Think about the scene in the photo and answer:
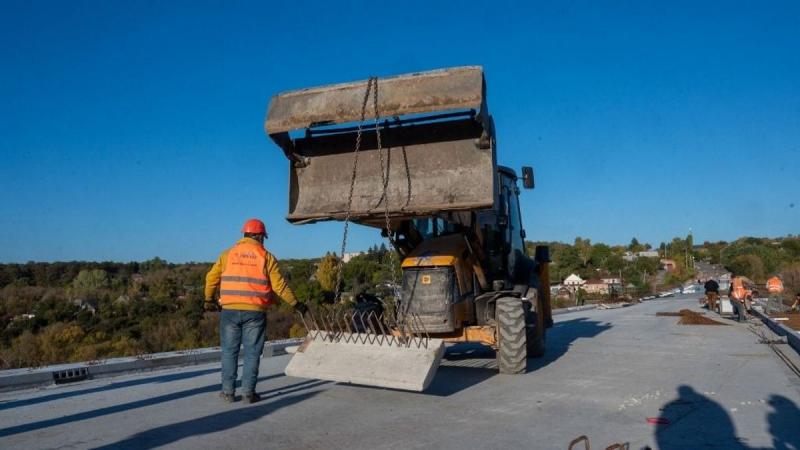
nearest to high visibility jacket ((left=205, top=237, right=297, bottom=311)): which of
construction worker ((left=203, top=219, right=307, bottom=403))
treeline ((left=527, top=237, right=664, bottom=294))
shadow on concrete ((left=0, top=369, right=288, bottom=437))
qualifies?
construction worker ((left=203, top=219, right=307, bottom=403))

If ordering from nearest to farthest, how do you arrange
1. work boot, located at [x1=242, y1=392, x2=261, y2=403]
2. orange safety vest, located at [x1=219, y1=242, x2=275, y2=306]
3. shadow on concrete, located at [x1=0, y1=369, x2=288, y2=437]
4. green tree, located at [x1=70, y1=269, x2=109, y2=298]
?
shadow on concrete, located at [x1=0, y1=369, x2=288, y2=437] < work boot, located at [x1=242, y1=392, x2=261, y2=403] < orange safety vest, located at [x1=219, y1=242, x2=275, y2=306] < green tree, located at [x1=70, y1=269, x2=109, y2=298]

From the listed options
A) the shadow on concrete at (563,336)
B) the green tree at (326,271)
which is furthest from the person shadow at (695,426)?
the green tree at (326,271)

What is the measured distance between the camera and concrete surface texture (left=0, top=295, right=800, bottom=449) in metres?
5.08

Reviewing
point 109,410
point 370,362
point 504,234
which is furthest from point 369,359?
point 504,234

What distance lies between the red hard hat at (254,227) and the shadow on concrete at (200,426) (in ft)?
5.63

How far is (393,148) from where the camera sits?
818 cm

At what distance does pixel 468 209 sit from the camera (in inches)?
291

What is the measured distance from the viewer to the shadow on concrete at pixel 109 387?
680cm

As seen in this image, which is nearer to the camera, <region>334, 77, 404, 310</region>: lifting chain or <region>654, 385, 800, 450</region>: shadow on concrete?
<region>654, 385, 800, 450</region>: shadow on concrete

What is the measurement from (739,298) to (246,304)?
16.2 meters

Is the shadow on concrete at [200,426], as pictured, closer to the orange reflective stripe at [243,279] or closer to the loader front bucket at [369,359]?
the loader front bucket at [369,359]

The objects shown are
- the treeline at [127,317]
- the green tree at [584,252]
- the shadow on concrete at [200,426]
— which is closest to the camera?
the shadow on concrete at [200,426]

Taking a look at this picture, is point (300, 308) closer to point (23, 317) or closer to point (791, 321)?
point (791, 321)

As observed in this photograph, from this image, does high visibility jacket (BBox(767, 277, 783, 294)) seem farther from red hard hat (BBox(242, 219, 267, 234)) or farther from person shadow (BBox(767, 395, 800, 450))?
red hard hat (BBox(242, 219, 267, 234))
